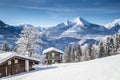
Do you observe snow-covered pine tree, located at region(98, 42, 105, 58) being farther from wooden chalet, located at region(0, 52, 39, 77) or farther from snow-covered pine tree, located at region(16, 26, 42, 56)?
wooden chalet, located at region(0, 52, 39, 77)

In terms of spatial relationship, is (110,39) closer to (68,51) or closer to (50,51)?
(68,51)

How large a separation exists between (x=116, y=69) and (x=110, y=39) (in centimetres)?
9235

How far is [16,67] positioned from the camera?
196 feet

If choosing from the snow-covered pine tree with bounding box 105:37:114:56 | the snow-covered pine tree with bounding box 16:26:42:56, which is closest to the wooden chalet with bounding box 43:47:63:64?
the snow-covered pine tree with bounding box 16:26:42:56

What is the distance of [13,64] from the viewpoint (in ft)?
194

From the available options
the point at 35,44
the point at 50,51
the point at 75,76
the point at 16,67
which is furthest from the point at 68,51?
the point at 75,76

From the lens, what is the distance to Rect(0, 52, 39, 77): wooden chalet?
186 ft

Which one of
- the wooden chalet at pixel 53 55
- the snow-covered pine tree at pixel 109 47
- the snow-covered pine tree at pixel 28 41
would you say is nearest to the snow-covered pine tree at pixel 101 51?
the snow-covered pine tree at pixel 109 47

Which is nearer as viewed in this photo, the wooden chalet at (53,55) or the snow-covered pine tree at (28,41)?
the snow-covered pine tree at (28,41)

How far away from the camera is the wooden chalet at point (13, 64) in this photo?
186ft

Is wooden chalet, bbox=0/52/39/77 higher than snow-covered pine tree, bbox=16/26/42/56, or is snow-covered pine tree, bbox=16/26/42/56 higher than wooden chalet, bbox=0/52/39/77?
snow-covered pine tree, bbox=16/26/42/56

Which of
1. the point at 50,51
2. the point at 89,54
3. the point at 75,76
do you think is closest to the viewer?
the point at 75,76

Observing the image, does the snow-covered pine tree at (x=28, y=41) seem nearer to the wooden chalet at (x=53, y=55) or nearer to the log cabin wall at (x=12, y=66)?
the log cabin wall at (x=12, y=66)

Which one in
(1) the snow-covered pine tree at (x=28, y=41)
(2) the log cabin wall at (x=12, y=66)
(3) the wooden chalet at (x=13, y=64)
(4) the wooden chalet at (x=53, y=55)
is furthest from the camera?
(4) the wooden chalet at (x=53, y=55)
